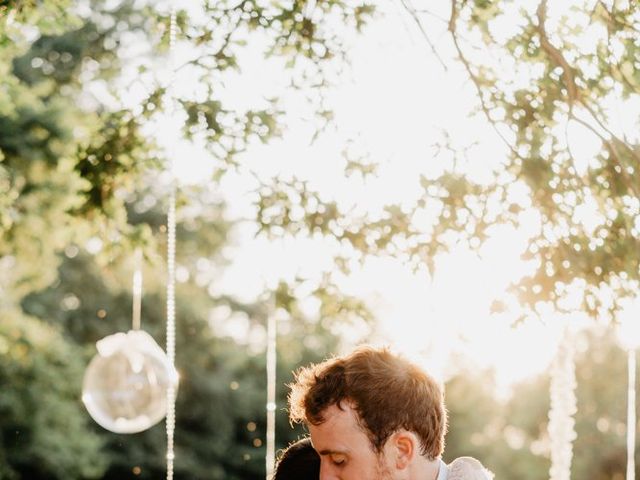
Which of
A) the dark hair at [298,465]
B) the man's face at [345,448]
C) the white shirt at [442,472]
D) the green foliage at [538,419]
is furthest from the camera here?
the green foliage at [538,419]

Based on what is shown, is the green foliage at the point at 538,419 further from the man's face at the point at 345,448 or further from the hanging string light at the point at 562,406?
the man's face at the point at 345,448

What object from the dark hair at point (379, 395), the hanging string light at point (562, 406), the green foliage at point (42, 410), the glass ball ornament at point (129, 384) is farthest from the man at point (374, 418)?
the green foliage at point (42, 410)

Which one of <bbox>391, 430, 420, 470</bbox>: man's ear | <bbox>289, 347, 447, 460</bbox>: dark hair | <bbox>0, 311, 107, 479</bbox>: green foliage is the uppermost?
<bbox>0, 311, 107, 479</bbox>: green foliage

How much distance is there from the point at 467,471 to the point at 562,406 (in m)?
4.61

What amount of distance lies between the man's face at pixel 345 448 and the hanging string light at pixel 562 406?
13.6ft

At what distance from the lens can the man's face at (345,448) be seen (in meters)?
2.37

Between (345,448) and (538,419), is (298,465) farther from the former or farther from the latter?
(538,419)

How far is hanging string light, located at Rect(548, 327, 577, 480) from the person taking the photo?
6.72 metres

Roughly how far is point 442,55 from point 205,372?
15924mm

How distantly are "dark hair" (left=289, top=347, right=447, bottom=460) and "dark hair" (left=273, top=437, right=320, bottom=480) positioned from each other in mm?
181

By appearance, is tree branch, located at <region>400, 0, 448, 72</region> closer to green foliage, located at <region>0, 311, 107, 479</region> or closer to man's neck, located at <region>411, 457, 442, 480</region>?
man's neck, located at <region>411, 457, 442, 480</region>

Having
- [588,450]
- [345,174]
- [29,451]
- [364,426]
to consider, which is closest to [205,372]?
[29,451]

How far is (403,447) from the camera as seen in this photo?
2.41 m

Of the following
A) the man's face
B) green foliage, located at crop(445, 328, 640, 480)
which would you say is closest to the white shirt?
the man's face
